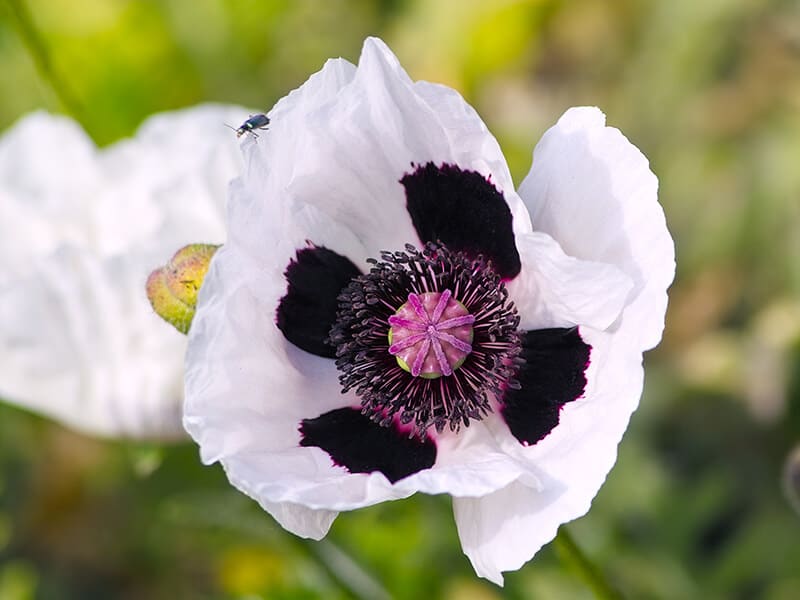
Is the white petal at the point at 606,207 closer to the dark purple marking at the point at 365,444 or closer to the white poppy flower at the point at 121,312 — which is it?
the dark purple marking at the point at 365,444

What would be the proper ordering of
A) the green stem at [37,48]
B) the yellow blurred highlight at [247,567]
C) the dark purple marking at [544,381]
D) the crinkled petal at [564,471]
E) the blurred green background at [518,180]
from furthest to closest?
the yellow blurred highlight at [247,567]
the blurred green background at [518,180]
the green stem at [37,48]
the dark purple marking at [544,381]
the crinkled petal at [564,471]

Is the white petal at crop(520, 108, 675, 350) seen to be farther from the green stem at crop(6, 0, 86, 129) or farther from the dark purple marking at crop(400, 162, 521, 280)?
the green stem at crop(6, 0, 86, 129)


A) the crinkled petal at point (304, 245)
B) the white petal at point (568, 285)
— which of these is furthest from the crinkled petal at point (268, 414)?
the white petal at point (568, 285)

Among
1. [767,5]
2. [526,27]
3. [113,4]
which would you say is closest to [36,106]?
[113,4]

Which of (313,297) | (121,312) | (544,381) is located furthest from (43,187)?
(544,381)

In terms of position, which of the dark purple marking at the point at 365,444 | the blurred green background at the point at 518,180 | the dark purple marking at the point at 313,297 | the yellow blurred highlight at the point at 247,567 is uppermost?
the dark purple marking at the point at 313,297

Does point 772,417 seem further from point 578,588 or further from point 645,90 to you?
point 645,90

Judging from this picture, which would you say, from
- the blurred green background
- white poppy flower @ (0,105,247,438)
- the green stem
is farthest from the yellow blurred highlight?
the green stem
